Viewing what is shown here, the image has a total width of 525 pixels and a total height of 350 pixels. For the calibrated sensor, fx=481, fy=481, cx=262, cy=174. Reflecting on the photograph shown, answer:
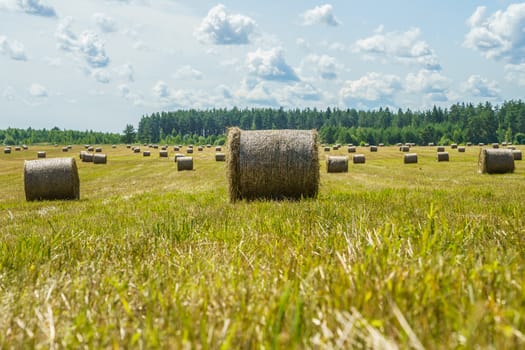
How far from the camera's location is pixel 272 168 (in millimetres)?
14766

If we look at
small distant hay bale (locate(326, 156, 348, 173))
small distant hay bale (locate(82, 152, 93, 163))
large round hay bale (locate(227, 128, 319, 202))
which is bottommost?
small distant hay bale (locate(82, 152, 93, 163))

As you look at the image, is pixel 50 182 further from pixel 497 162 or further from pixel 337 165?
pixel 497 162

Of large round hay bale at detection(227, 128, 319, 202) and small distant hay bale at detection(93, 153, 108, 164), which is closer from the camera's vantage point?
large round hay bale at detection(227, 128, 319, 202)

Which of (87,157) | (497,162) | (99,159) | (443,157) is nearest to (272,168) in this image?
(497,162)

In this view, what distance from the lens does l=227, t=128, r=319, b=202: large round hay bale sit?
48.3 feet

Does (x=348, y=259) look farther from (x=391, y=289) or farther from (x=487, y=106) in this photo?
(x=487, y=106)

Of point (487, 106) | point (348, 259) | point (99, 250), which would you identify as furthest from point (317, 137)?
point (487, 106)

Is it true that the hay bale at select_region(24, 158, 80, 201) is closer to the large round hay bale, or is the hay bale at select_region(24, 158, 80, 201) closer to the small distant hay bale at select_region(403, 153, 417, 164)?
the large round hay bale

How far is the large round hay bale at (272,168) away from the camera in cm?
1473

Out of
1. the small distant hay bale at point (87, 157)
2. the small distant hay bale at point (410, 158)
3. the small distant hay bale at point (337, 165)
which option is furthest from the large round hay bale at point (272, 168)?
the small distant hay bale at point (87, 157)

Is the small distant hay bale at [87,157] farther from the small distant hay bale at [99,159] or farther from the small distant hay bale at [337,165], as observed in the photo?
the small distant hay bale at [337,165]

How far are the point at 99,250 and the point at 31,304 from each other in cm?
183

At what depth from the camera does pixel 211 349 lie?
4.99 feet

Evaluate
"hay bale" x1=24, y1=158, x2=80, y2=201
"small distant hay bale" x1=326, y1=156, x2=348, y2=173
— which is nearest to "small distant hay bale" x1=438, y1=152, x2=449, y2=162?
"small distant hay bale" x1=326, y1=156, x2=348, y2=173
